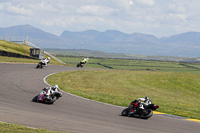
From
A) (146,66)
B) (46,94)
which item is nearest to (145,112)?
(46,94)

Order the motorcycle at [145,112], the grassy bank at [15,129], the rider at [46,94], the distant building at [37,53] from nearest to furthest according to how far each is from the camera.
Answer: the grassy bank at [15,129] → the motorcycle at [145,112] → the rider at [46,94] → the distant building at [37,53]

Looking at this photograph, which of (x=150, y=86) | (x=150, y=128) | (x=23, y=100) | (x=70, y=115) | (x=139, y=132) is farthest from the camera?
(x=150, y=86)

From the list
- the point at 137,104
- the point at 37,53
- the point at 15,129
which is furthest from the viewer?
the point at 37,53

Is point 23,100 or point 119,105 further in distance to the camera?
point 119,105

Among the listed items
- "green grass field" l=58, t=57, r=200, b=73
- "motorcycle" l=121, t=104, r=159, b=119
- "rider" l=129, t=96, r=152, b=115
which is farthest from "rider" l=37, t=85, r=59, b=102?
"green grass field" l=58, t=57, r=200, b=73

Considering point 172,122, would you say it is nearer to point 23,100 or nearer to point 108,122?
point 108,122

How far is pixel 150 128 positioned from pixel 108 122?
184cm

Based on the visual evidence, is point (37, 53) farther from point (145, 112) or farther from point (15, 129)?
point (15, 129)

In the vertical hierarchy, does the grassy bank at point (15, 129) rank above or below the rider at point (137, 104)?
below

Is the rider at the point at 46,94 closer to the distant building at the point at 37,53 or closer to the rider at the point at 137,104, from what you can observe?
the rider at the point at 137,104

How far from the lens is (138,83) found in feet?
121

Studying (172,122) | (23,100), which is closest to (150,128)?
(172,122)

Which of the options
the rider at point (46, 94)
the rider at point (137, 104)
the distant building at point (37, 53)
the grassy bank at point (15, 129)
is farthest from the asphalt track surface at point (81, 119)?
the distant building at point (37, 53)

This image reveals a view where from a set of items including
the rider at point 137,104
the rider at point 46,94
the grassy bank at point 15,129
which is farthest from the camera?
the rider at point 46,94
